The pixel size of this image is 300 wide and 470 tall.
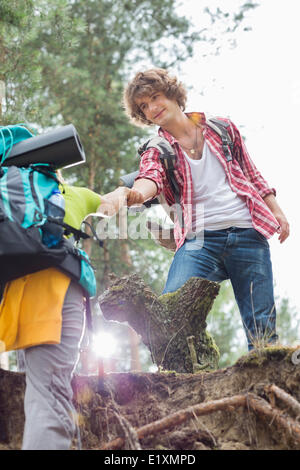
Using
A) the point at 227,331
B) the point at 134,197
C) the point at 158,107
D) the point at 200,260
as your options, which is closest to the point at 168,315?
the point at 200,260

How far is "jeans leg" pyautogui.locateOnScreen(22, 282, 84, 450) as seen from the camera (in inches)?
70.5

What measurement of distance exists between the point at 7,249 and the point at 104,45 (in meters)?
10.8

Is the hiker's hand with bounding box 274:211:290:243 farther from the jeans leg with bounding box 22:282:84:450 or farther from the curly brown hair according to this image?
the jeans leg with bounding box 22:282:84:450

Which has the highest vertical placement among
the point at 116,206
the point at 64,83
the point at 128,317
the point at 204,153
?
the point at 64,83

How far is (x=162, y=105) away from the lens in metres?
3.59

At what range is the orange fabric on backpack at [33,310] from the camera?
1.91 meters

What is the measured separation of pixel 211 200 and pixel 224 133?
0.57 m

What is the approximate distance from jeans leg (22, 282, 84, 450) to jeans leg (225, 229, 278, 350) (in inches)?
62.3

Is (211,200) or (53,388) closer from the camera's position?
(53,388)

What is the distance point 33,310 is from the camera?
1974mm

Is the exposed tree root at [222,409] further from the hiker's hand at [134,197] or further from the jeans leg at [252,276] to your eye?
the hiker's hand at [134,197]

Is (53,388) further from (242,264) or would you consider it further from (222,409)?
(242,264)
